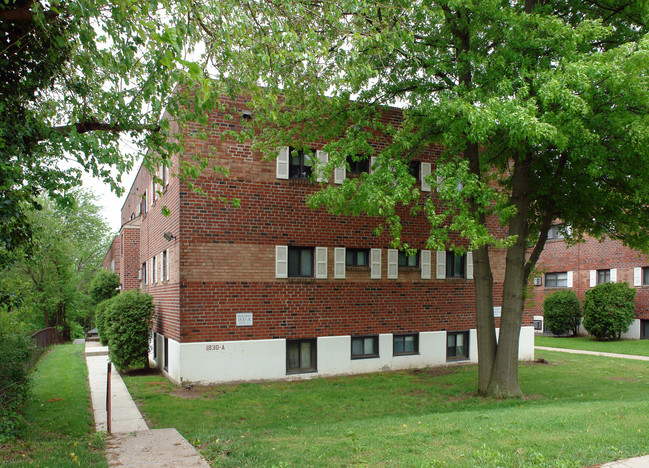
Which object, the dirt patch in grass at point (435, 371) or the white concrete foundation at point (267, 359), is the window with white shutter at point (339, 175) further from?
the dirt patch in grass at point (435, 371)

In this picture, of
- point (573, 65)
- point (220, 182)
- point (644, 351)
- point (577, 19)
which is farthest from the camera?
point (644, 351)

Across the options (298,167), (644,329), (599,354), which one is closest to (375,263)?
(298,167)

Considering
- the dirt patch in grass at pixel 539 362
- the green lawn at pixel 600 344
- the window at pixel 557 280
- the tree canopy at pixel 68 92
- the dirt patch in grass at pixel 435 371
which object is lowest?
the green lawn at pixel 600 344

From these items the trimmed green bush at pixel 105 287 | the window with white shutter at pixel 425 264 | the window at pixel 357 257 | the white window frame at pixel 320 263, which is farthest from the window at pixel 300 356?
the trimmed green bush at pixel 105 287

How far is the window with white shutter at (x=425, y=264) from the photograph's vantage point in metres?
17.1

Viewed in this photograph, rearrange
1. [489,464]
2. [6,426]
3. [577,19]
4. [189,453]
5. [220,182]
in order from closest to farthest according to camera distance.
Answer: [489,464] → [189,453] → [6,426] → [577,19] → [220,182]

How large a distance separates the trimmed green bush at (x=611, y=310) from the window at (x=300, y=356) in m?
18.8

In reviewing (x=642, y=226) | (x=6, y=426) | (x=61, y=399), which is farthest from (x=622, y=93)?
(x=61, y=399)

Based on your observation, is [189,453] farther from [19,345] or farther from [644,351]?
[644,351]

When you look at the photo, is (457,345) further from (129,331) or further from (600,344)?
(600,344)

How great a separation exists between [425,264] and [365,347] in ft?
10.7

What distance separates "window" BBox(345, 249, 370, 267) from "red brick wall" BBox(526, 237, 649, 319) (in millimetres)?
14137

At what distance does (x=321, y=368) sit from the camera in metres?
15.3

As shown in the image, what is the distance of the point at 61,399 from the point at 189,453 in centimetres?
669
